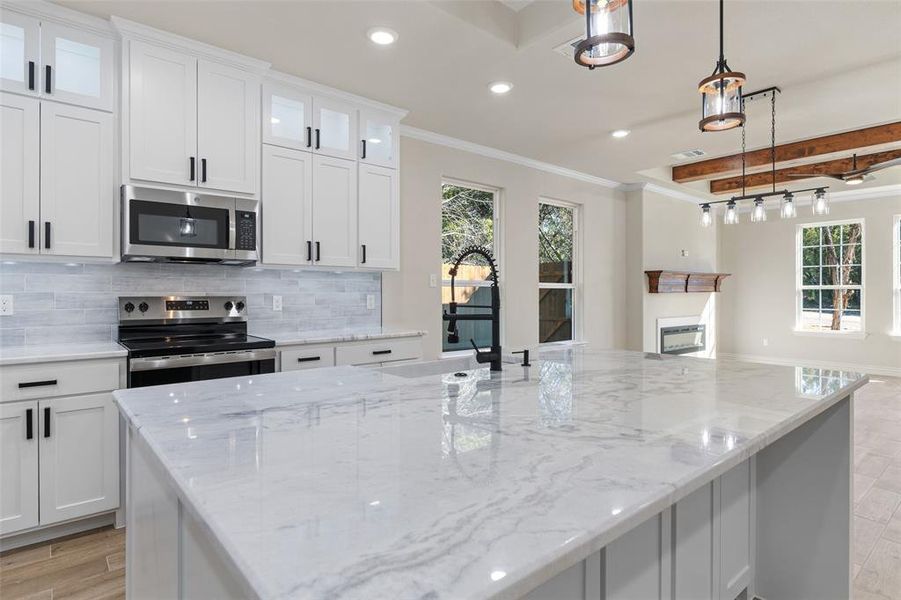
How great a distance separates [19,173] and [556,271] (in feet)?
15.5

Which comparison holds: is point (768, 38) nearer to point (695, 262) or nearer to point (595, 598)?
point (595, 598)

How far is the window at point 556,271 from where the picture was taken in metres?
5.58

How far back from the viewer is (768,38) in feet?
8.77

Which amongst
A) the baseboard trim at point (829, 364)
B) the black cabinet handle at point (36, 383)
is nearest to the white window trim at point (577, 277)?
the baseboard trim at point (829, 364)

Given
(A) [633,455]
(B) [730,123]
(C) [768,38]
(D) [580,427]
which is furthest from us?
(C) [768,38]

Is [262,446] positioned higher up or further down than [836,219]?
further down

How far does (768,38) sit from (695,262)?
210 inches

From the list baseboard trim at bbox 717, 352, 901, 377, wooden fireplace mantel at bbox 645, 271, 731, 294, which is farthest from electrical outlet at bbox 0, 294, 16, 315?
baseboard trim at bbox 717, 352, 901, 377

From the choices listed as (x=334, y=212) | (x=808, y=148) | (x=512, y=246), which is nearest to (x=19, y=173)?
(x=334, y=212)

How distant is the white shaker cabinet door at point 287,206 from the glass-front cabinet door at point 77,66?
857 mm

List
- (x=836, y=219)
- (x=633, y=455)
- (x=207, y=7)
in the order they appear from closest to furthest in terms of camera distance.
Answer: (x=633, y=455) → (x=207, y=7) → (x=836, y=219)

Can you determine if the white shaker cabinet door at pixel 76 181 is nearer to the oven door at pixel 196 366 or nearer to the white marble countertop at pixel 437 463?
the oven door at pixel 196 366

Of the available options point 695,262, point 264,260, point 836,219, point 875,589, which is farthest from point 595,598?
point 836,219

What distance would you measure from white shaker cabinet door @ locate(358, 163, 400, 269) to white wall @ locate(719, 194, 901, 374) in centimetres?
689
